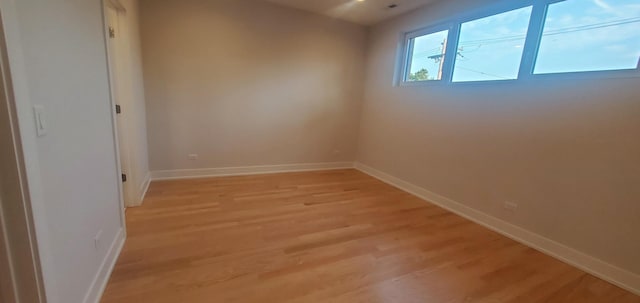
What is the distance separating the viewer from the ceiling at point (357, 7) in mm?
3317

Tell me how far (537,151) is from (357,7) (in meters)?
2.79

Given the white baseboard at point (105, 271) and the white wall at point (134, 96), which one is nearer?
the white baseboard at point (105, 271)

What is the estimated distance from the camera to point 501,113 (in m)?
2.58

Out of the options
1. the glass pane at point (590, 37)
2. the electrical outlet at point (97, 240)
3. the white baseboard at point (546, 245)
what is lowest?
the white baseboard at point (546, 245)

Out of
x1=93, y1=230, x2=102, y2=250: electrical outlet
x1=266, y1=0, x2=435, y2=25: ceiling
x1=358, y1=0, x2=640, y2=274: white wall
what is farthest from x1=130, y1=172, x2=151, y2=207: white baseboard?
x1=358, y1=0, x2=640, y2=274: white wall

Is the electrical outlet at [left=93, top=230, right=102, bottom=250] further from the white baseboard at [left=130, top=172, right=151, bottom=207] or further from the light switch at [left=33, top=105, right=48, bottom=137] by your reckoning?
the white baseboard at [left=130, top=172, right=151, bottom=207]

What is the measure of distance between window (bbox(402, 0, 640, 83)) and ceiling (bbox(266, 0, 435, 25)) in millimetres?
556

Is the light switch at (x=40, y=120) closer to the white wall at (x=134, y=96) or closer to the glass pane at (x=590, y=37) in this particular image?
the white wall at (x=134, y=96)

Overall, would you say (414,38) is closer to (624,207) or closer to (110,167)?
(624,207)

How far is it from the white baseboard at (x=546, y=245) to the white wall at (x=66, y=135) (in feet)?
11.0

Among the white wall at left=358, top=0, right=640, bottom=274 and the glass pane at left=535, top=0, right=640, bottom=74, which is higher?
the glass pane at left=535, top=0, right=640, bottom=74

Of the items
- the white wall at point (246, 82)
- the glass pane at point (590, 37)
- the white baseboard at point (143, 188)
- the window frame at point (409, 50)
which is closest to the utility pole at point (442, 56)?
the window frame at point (409, 50)

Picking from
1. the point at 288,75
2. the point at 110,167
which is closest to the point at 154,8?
the point at 288,75

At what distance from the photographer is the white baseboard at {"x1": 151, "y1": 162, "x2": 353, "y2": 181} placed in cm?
356
